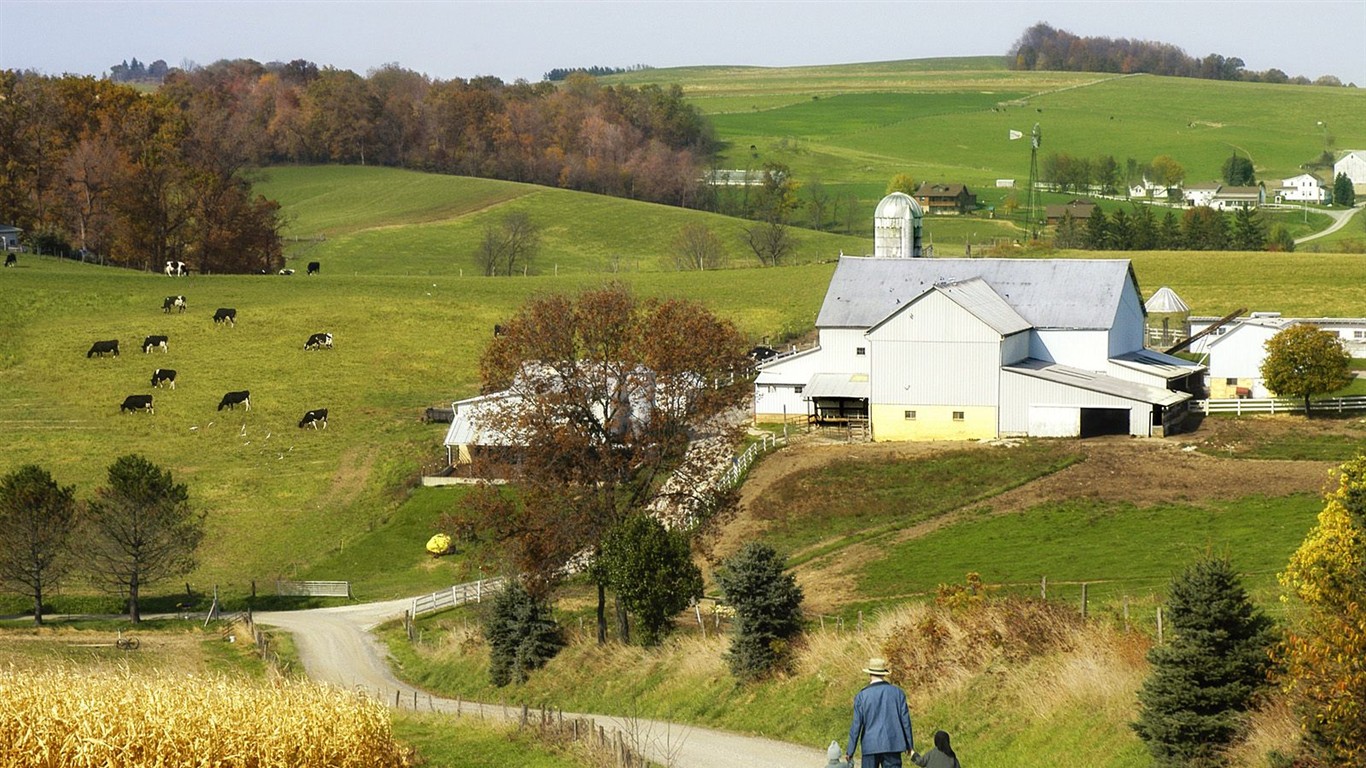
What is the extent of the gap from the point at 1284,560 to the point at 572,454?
15195 mm

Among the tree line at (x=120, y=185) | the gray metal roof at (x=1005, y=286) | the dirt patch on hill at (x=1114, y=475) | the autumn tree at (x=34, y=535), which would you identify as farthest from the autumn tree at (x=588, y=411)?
the tree line at (x=120, y=185)

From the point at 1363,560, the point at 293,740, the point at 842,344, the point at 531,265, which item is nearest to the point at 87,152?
the point at 531,265

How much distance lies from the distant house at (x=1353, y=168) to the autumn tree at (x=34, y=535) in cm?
15128

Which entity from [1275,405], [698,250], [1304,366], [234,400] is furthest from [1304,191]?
[234,400]

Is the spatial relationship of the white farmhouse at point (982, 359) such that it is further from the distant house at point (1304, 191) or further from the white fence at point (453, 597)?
the distant house at point (1304, 191)

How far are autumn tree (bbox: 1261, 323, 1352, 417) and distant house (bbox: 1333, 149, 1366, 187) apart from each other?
123 m

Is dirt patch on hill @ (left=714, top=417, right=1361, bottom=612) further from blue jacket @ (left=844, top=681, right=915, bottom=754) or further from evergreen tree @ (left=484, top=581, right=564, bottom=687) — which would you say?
blue jacket @ (left=844, top=681, right=915, bottom=754)

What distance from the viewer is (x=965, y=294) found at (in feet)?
190

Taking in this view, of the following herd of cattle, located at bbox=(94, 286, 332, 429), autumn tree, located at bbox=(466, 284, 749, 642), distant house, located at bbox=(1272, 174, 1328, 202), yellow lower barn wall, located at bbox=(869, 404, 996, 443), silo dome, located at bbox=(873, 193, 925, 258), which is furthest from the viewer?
distant house, located at bbox=(1272, 174, 1328, 202)

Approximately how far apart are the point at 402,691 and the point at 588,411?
719 centimetres

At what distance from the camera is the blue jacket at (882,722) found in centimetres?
1468

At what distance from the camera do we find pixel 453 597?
41781 millimetres

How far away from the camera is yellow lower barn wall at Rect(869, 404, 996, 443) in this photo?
55031 millimetres

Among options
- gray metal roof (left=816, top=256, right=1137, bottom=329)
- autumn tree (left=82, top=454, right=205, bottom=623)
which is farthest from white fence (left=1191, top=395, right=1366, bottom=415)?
autumn tree (left=82, top=454, right=205, bottom=623)
